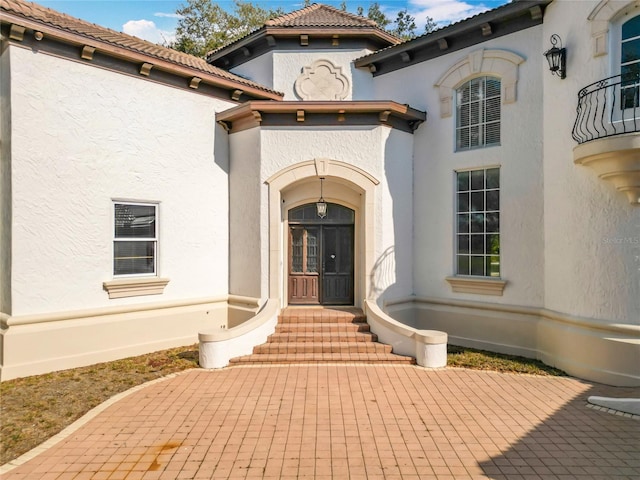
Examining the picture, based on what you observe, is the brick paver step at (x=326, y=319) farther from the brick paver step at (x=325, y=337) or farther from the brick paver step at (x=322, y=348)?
the brick paver step at (x=322, y=348)

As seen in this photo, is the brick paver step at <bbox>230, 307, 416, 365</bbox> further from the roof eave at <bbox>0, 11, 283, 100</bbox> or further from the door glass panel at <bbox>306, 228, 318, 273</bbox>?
the roof eave at <bbox>0, 11, 283, 100</bbox>

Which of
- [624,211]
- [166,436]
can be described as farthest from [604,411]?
[166,436]

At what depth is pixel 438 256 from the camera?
11.0 metres

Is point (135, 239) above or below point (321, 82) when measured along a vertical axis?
below

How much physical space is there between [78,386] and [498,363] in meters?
8.31

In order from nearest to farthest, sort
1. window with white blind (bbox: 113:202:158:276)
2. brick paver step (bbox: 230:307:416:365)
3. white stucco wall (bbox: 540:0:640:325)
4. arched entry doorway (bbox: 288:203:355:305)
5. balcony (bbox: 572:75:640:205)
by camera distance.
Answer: balcony (bbox: 572:75:640:205), white stucco wall (bbox: 540:0:640:325), brick paver step (bbox: 230:307:416:365), window with white blind (bbox: 113:202:158:276), arched entry doorway (bbox: 288:203:355:305)

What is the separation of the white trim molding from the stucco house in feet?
0.15

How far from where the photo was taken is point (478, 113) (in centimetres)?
1051

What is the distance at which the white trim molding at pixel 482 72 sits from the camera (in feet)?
32.1

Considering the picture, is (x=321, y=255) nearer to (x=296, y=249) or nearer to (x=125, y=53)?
(x=296, y=249)

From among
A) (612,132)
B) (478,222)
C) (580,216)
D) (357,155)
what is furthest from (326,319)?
(612,132)

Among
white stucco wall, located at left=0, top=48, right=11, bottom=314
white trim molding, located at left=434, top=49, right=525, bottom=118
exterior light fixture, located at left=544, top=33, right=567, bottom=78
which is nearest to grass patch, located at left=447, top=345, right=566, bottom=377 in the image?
white trim molding, located at left=434, top=49, right=525, bottom=118

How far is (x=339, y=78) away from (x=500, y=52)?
4.64 metres

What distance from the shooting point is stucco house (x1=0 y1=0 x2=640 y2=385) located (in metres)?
8.09
